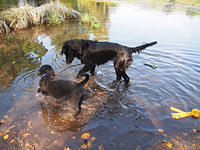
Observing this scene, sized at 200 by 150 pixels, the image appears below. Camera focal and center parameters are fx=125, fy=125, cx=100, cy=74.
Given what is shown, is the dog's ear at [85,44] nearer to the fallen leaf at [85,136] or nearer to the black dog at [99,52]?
the black dog at [99,52]

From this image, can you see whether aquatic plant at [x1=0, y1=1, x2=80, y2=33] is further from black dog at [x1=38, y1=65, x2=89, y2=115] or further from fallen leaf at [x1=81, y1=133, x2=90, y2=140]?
fallen leaf at [x1=81, y1=133, x2=90, y2=140]

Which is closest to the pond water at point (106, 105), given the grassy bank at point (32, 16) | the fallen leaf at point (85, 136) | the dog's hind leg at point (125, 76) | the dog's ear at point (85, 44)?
the fallen leaf at point (85, 136)

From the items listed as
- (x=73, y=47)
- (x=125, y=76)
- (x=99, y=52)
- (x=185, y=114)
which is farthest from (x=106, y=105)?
(x=73, y=47)

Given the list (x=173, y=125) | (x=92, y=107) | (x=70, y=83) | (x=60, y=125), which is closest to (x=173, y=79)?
(x=173, y=125)

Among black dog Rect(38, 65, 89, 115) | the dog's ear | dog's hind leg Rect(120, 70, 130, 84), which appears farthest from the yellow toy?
the dog's ear

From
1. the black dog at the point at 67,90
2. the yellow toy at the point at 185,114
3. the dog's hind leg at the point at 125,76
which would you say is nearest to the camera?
the black dog at the point at 67,90

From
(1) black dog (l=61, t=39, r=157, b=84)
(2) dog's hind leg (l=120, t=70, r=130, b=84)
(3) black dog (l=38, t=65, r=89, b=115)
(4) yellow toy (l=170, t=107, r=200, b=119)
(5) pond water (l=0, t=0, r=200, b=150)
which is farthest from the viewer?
(2) dog's hind leg (l=120, t=70, r=130, b=84)

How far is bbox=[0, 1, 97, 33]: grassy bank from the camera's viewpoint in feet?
26.4

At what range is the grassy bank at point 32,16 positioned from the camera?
26.4 feet

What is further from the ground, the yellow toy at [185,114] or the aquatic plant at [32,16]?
the aquatic plant at [32,16]

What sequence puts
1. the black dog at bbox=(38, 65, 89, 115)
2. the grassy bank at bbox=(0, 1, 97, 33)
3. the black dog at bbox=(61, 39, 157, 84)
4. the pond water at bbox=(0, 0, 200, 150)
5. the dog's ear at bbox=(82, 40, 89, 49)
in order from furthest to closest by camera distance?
the grassy bank at bbox=(0, 1, 97, 33), the dog's ear at bbox=(82, 40, 89, 49), the black dog at bbox=(61, 39, 157, 84), the black dog at bbox=(38, 65, 89, 115), the pond water at bbox=(0, 0, 200, 150)

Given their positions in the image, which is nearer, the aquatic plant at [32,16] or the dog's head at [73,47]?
the dog's head at [73,47]

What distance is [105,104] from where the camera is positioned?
10.9ft

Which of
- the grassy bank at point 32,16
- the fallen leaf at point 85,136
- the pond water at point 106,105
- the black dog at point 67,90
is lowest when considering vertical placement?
the fallen leaf at point 85,136
